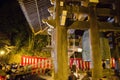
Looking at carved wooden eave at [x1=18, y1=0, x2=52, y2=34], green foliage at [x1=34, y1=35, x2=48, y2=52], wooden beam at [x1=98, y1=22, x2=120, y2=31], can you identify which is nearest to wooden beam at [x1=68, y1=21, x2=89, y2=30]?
wooden beam at [x1=98, y1=22, x2=120, y2=31]

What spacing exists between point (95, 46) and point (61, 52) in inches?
35.4

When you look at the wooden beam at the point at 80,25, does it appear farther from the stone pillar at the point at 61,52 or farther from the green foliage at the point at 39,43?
the green foliage at the point at 39,43

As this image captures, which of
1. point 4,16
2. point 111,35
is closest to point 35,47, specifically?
point 4,16

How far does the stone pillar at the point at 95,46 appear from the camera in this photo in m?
5.35

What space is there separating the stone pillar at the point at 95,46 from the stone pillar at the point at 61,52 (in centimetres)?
69

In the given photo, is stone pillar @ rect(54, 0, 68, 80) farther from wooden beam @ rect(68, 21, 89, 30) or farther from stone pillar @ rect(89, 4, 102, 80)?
stone pillar @ rect(89, 4, 102, 80)

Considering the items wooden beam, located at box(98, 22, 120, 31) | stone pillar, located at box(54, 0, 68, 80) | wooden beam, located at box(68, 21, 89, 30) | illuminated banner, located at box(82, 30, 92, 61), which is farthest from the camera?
illuminated banner, located at box(82, 30, 92, 61)

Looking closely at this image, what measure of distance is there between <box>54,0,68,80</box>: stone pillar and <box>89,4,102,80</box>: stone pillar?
690 millimetres

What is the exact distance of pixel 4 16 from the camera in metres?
17.6

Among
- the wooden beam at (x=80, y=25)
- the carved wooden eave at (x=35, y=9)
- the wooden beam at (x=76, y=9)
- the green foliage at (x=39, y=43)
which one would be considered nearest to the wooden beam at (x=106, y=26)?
the wooden beam at (x=80, y=25)

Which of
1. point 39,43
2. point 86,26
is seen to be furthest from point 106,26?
point 39,43

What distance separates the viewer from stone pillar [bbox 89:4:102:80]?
5.35 metres

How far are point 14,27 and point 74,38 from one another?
9.38m

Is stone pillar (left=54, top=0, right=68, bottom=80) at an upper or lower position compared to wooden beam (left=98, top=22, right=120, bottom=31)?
lower
